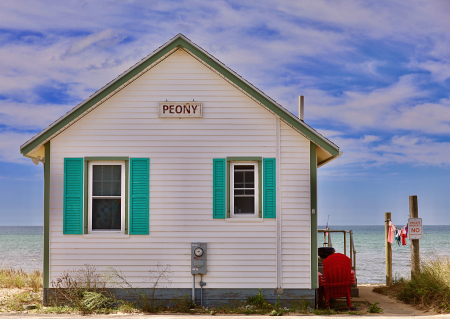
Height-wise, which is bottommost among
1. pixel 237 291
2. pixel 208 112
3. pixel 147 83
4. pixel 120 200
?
pixel 237 291

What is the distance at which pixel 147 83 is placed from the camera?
434 inches

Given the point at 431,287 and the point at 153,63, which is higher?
the point at 153,63

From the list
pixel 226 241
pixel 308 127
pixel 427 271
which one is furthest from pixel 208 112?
pixel 427 271

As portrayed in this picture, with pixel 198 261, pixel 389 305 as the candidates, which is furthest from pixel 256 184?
pixel 389 305

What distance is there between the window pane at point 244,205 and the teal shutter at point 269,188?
37 centimetres

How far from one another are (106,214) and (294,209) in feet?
15.3

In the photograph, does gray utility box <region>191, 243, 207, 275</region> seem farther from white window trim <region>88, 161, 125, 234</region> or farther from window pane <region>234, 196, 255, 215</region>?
white window trim <region>88, 161, 125, 234</region>

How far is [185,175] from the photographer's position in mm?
10789

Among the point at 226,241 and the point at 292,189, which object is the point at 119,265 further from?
the point at 292,189

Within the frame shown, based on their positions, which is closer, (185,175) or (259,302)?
(259,302)

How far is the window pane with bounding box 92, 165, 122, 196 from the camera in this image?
35.8ft

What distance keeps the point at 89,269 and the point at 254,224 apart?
414 centimetres

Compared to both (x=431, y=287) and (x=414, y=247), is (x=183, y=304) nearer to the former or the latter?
(x=431, y=287)

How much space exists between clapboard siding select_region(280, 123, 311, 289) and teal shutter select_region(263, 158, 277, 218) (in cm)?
20
